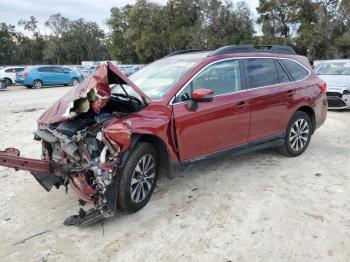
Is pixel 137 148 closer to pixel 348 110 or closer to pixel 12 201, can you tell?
pixel 12 201

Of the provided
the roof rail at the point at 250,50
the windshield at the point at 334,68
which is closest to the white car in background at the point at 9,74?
the windshield at the point at 334,68

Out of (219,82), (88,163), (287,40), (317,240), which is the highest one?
(287,40)

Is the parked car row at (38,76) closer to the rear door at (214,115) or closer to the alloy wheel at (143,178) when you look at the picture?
the rear door at (214,115)

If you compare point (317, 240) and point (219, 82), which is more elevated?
point (219, 82)

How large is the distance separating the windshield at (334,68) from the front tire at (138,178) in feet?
33.4

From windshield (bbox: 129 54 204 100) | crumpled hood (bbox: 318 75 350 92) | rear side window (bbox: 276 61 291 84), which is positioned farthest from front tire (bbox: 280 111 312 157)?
crumpled hood (bbox: 318 75 350 92)

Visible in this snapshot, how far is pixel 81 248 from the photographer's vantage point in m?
3.79

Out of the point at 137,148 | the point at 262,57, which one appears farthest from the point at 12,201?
the point at 262,57

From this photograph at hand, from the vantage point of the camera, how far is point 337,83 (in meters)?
11.6

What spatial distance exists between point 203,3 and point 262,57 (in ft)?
200

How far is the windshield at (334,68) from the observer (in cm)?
1277

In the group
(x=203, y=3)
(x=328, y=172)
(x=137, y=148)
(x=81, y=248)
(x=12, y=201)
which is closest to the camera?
(x=81, y=248)

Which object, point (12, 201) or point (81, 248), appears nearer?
point (81, 248)

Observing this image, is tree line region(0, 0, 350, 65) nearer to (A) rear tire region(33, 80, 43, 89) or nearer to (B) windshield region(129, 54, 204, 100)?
(A) rear tire region(33, 80, 43, 89)
